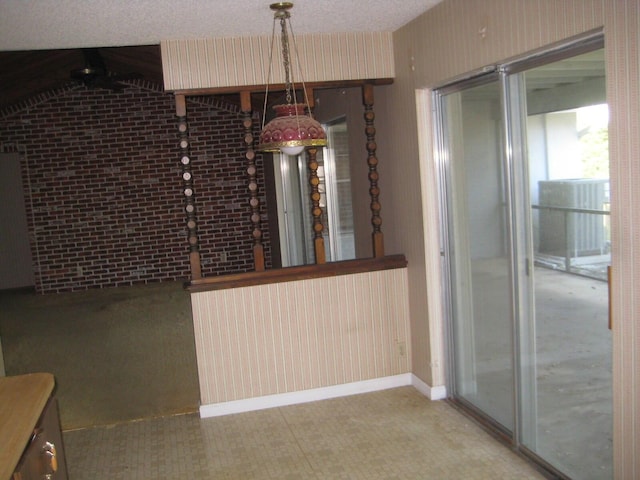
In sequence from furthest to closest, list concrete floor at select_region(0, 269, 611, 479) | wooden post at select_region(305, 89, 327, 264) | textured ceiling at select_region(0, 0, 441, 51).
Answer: wooden post at select_region(305, 89, 327, 264) < textured ceiling at select_region(0, 0, 441, 51) < concrete floor at select_region(0, 269, 611, 479)

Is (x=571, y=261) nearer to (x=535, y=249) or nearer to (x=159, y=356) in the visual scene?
(x=535, y=249)

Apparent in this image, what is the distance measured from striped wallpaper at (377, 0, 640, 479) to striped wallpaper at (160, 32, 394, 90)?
164 mm

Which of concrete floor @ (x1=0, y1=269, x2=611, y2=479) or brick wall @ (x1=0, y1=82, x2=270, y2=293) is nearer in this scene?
concrete floor @ (x1=0, y1=269, x2=611, y2=479)

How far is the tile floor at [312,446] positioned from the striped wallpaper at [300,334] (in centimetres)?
18

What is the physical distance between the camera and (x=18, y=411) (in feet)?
6.77

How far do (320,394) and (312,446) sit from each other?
69cm

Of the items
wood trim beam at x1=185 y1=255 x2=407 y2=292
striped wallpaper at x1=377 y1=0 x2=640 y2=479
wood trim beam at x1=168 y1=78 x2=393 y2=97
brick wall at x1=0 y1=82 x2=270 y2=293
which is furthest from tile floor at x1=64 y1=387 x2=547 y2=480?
brick wall at x1=0 y1=82 x2=270 y2=293

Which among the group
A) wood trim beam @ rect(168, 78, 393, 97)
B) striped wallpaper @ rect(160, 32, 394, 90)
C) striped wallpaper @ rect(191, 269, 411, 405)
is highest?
striped wallpaper @ rect(160, 32, 394, 90)

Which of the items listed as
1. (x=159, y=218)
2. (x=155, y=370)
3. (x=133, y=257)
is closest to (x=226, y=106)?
(x=159, y=218)

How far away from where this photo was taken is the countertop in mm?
1729

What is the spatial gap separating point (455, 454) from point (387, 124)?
214cm

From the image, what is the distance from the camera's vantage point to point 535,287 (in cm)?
307

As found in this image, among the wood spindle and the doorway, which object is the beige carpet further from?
the doorway

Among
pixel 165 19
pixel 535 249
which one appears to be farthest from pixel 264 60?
pixel 535 249
